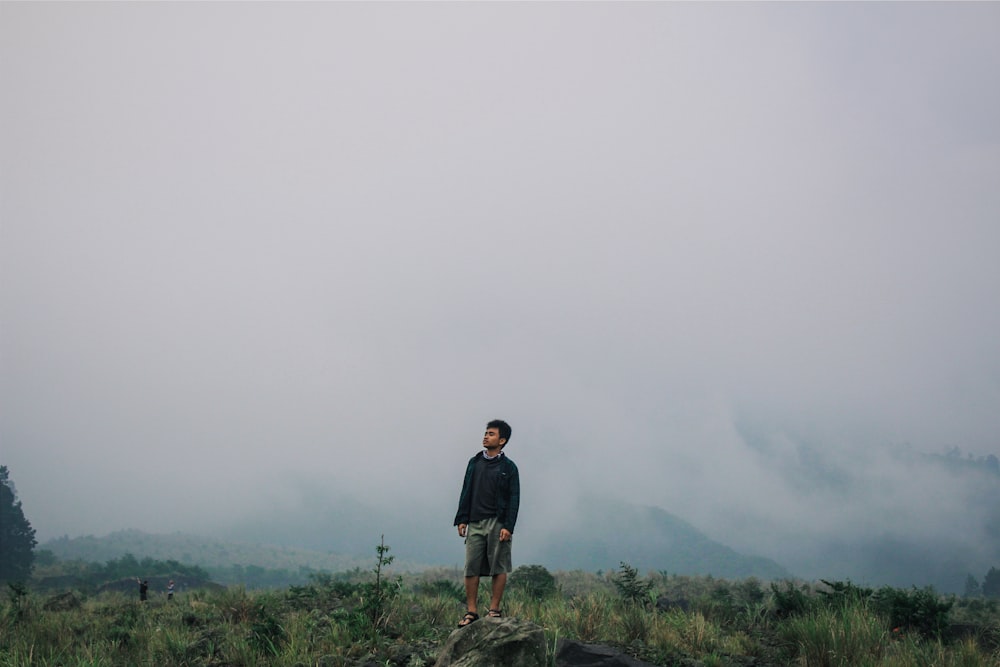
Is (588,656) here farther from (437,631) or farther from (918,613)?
(918,613)

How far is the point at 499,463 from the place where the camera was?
6828mm

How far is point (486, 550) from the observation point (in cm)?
666

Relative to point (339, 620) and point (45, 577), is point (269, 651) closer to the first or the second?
point (339, 620)

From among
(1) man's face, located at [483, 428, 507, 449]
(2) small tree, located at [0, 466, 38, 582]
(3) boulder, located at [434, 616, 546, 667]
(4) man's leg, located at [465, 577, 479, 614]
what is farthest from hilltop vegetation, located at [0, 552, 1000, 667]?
(2) small tree, located at [0, 466, 38, 582]

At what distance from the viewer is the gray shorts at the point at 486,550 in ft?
21.5

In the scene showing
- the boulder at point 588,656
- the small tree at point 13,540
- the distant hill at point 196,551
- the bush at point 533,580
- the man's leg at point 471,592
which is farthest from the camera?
the distant hill at point 196,551

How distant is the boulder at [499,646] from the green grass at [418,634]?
992mm

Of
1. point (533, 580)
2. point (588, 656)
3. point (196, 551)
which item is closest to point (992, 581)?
point (533, 580)

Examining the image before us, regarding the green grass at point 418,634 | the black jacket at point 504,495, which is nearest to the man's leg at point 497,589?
the black jacket at point 504,495

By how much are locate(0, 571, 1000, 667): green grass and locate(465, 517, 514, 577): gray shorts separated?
1.19 metres

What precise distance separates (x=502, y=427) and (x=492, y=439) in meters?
0.22

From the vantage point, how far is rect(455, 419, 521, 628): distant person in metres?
6.55

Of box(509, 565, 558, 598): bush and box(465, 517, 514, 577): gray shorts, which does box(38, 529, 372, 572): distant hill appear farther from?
box(465, 517, 514, 577): gray shorts

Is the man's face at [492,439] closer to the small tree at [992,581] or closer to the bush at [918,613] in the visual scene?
the bush at [918,613]
